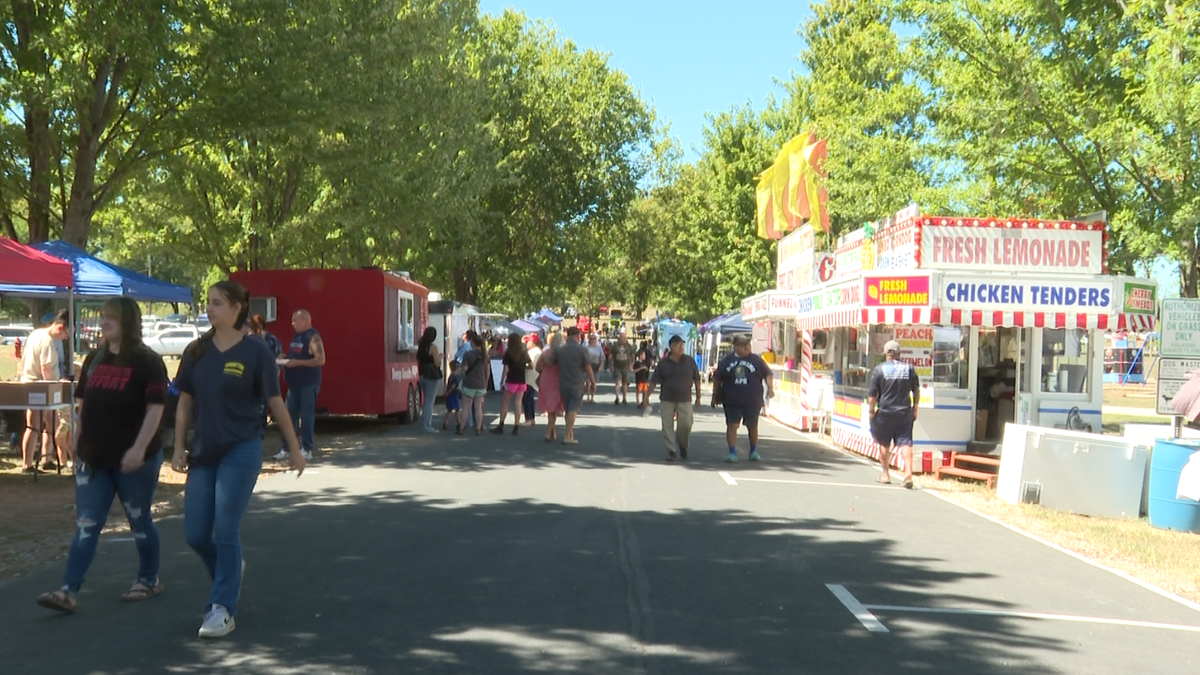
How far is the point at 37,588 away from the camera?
7.00 metres

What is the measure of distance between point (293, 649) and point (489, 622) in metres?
1.08

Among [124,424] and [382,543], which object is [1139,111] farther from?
[124,424]

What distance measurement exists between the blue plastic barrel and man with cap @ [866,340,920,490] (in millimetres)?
2724

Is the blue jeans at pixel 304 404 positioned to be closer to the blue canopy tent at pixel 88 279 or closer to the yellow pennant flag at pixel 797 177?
the blue canopy tent at pixel 88 279

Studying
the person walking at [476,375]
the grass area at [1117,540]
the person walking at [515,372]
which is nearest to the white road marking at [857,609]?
the grass area at [1117,540]

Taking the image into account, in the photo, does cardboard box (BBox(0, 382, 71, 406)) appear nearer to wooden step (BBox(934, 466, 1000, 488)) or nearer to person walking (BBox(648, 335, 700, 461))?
person walking (BBox(648, 335, 700, 461))

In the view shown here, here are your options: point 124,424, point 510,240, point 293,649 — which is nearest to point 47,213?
point 124,424

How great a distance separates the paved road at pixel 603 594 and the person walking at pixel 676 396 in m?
2.99

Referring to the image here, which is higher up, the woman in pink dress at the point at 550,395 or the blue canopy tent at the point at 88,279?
the blue canopy tent at the point at 88,279

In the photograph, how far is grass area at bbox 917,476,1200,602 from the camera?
890 cm

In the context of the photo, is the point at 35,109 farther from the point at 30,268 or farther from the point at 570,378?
the point at 570,378

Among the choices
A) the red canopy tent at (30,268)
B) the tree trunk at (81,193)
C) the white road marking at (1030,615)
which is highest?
the tree trunk at (81,193)

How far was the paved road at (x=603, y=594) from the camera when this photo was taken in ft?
18.4

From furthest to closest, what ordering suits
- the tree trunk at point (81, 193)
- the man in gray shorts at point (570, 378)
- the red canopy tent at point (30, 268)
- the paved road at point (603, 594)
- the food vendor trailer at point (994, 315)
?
the man in gray shorts at point (570, 378) < the tree trunk at point (81, 193) < the food vendor trailer at point (994, 315) < the red canopy tent at point (30, 268) < the paved road at point (603, 594)
